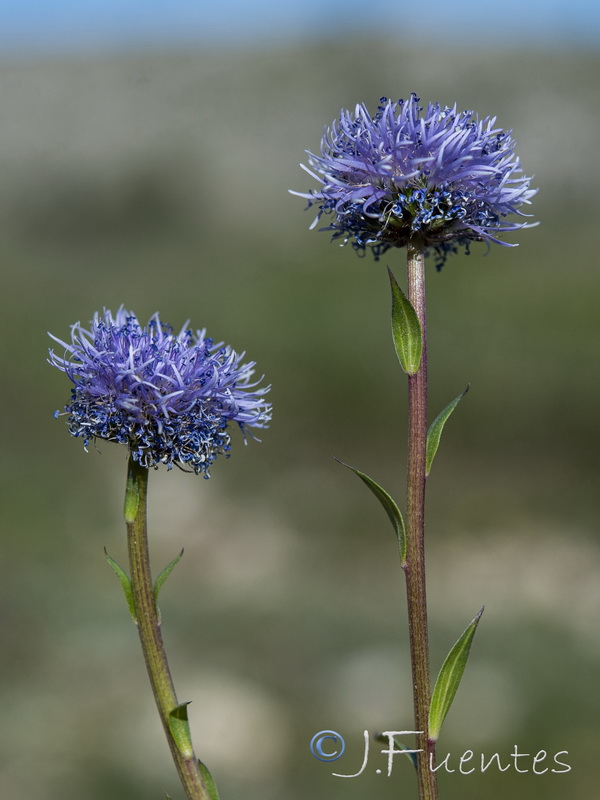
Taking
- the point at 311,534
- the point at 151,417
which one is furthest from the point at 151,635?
the point at 311,534

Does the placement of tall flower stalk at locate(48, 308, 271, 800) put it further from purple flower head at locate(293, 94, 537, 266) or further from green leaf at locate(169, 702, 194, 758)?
purple flower head at locate(293, 94, 537, 266)

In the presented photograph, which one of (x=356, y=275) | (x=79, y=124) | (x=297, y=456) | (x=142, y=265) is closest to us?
(x=297, y=456)

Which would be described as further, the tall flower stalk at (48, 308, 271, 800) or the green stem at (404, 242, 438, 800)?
the tall flower stalk at (48, 308, 271, 800)

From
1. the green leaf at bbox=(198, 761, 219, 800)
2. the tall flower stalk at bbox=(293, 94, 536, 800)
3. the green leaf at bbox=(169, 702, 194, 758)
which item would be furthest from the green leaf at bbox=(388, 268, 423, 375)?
the green leaf at bbox=(198, 761, 219, 800)

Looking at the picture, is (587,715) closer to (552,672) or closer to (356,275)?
(552,672)

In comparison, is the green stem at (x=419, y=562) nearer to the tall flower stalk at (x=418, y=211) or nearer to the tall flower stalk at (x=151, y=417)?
the tall flower stalk at (x=418, y=211)

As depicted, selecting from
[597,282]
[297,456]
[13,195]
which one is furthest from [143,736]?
[13,195]

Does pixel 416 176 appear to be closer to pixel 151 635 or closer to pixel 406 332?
pixel 406 332
